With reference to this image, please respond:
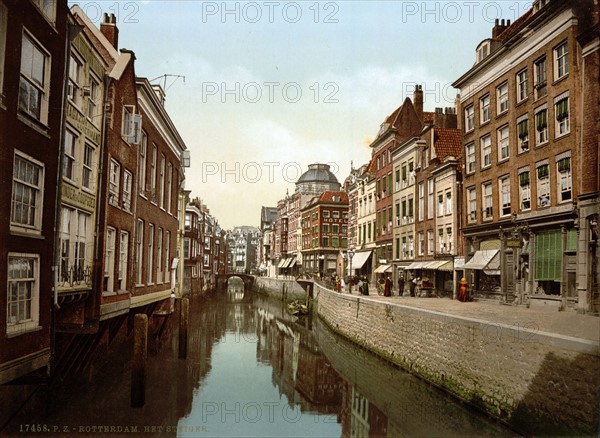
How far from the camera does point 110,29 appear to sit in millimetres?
17516

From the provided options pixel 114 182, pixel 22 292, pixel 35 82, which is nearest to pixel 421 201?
pixel 114 182

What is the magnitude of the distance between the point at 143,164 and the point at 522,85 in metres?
14.4

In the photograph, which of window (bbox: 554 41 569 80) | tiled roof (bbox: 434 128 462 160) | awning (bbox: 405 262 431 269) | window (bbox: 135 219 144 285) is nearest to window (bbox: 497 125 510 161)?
window (bbox: 554 41 569 80)

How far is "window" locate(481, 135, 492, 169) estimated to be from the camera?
2377 centimetres

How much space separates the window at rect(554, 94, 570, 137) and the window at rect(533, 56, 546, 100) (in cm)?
85

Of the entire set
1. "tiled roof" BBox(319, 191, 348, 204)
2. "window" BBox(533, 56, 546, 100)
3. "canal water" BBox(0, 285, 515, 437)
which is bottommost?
"canal water" BBox(0, 285, 515, 437)

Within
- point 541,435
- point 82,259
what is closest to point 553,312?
point 541,435

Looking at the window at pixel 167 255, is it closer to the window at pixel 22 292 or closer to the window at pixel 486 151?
the window at pixel 22 292

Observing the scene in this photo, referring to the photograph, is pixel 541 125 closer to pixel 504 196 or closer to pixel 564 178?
pixel 564 178

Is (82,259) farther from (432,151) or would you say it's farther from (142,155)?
(432,151)

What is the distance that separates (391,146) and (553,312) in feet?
91.8

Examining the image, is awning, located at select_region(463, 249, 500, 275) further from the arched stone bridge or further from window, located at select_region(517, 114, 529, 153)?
the arched stone bridge

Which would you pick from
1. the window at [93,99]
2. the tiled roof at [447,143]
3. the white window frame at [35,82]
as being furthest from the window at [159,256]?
the tiled roof at [447,143]

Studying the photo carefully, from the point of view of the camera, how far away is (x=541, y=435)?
36.0 ft
